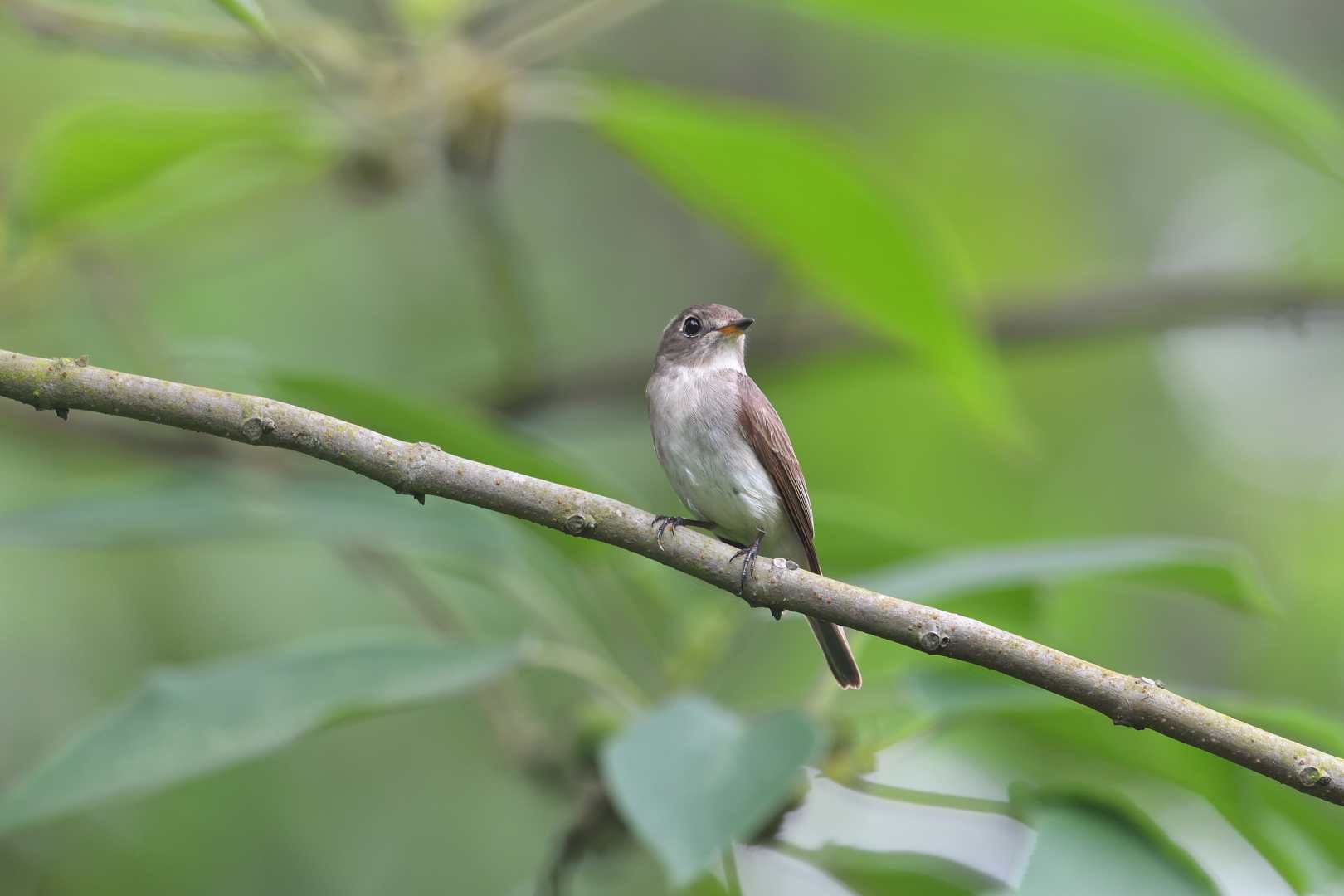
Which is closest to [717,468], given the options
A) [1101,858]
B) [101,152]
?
[1101,858]

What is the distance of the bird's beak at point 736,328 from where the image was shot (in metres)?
4.59

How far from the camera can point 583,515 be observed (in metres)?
2.52

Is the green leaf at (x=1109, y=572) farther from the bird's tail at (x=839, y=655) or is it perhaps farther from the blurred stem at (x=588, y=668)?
the blurred stem at (x=588, y=668)

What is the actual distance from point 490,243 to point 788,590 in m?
2.58

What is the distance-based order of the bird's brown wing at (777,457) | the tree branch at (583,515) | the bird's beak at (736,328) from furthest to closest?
1. the bird's beak at (736,328)
2. the bird's brown wing at (777,457)
3. the tree branch at (583,515)

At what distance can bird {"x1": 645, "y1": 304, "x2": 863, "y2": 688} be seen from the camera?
4.20 m

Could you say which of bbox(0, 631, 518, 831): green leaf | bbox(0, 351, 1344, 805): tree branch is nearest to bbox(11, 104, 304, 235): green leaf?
bbox(0, 631, 518, 831): green leaf

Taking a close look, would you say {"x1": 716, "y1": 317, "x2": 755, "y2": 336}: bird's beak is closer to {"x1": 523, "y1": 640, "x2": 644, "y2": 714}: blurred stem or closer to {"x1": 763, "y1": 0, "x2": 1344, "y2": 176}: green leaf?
{"x1": 763, "y1": 0, "x2": 1344, "y2": 176}: green leaf

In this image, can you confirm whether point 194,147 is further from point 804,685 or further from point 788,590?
point 804,685

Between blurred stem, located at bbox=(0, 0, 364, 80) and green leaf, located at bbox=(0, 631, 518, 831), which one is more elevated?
blurred stem, located at bbox=(0, 0, 364, 80)

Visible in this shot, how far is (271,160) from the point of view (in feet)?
15.3

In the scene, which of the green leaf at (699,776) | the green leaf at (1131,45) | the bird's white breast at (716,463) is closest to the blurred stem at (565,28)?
the green leaf at (1131,45)

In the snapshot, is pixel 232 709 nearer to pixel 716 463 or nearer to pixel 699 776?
pixel 699 776

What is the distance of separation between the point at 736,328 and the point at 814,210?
759 millimetres
